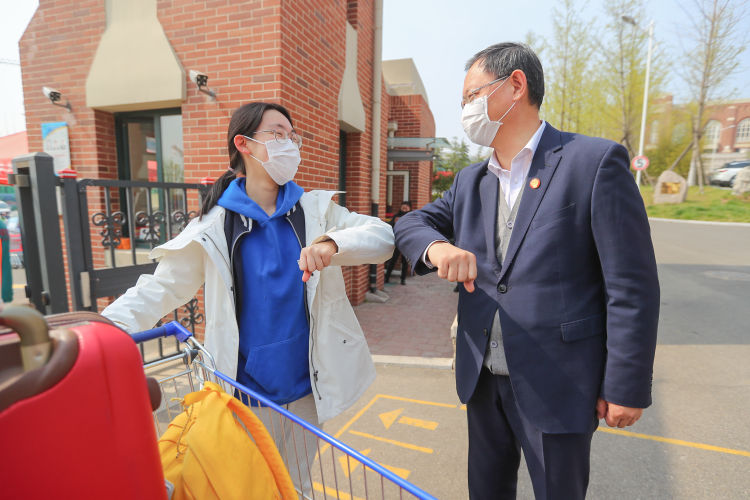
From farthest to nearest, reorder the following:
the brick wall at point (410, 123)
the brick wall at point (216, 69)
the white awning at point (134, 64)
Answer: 1. the brick wall at point (410, 123)
2. the white awning at point (134, 64)
3. the brick wall at point (216, 69)

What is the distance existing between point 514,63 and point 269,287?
1376 mm

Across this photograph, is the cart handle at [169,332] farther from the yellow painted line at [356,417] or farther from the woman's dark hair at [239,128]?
the yellow painted line at [356,417]

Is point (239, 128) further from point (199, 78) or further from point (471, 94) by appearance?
point (199, 78)

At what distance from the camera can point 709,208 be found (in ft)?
75.6

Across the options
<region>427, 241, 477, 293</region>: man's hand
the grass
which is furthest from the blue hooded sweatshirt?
the grass

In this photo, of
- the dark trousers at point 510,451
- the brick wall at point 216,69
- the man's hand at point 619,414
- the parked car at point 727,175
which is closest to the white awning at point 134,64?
the brick wall at point 216,69

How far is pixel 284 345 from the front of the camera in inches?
68.2

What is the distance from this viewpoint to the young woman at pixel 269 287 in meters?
1.67

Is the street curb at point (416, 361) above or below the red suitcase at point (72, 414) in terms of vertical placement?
below

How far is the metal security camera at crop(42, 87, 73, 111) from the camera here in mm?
5088

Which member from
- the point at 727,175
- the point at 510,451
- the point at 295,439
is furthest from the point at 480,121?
the point at 727,175

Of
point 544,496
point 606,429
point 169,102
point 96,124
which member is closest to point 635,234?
point 544,496

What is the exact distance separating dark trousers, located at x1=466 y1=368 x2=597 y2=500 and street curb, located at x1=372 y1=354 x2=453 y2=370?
2.59 m

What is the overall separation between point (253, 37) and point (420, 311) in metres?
4.68
